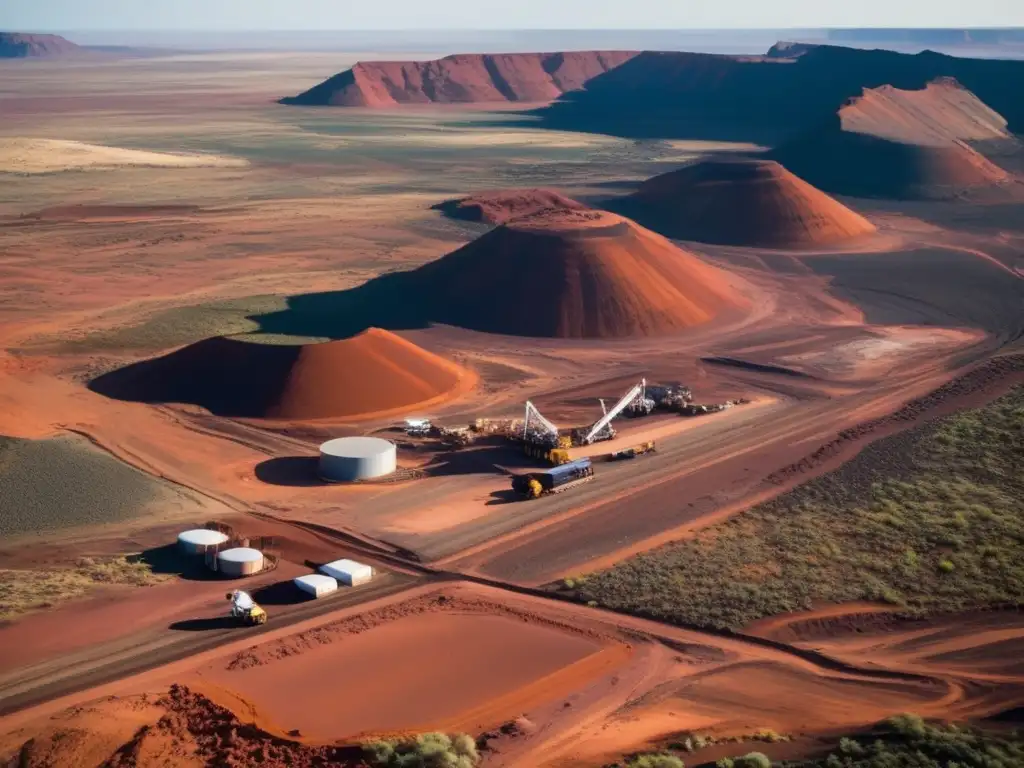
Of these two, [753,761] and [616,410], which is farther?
[616,410]

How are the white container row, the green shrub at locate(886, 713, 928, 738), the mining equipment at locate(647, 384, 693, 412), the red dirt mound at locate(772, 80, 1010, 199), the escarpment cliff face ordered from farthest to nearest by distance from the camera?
the escarpment cliff face → the red dirt mound at locate(772, 80, 1010, 199) → the mining equipment at locate(647, 384, 693, 412) → the white container row → the green shrub at locate(886, 713, 928, 738)

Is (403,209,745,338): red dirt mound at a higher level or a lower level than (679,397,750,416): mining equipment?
higher

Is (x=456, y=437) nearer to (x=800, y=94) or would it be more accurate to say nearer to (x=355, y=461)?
(x=355, y=461)

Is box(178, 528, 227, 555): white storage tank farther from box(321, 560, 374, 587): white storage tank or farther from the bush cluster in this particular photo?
the bush cluster

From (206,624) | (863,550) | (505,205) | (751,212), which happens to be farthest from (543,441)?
(505,205)

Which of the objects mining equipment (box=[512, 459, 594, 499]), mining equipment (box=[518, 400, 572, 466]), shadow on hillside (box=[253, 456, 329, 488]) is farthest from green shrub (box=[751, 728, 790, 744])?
shadow on hillside (box=[253, 456, 329, 488])
